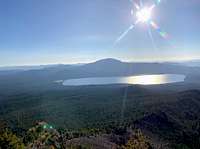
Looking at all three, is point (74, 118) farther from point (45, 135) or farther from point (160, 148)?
point (45, 135)

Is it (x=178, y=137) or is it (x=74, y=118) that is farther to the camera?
(x=74, y=118)

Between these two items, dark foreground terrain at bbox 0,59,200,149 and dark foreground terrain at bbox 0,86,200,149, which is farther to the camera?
dark foreground terrain at bbox 0,86,200,149

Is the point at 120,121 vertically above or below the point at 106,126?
below

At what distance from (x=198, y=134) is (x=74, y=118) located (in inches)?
2049

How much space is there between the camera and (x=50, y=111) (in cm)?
14938

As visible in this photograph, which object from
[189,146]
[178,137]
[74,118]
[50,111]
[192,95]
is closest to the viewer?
[189,146]

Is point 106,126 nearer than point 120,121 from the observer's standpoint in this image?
Yes

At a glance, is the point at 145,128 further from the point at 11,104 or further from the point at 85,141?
the point at 11,104

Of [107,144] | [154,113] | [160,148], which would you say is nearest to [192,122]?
[154,113]

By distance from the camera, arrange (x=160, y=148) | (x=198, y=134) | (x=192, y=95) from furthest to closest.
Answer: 1. (x=192, y=95)
2. (x=198, y=134)
3. (x=160, y=148)

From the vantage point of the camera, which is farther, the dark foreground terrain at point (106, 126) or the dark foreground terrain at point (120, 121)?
the dark foreground terrain at point (120, 121)

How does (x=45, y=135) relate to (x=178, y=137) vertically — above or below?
above

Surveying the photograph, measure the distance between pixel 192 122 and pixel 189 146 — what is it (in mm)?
30392

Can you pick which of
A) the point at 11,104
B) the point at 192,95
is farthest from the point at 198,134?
the point at 11,104
